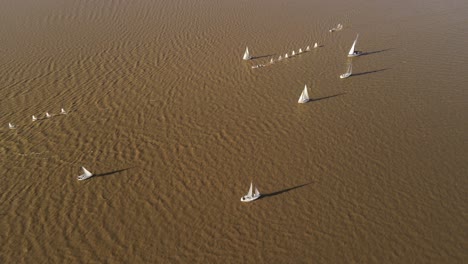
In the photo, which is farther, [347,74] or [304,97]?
[347,74]

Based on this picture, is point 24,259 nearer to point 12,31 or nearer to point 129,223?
point 129,223

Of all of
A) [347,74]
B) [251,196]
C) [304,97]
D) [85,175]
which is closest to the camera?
[251,196]

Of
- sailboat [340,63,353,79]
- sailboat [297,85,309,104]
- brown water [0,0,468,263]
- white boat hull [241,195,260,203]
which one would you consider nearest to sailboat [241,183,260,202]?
white boat hull [241,195,260,203]

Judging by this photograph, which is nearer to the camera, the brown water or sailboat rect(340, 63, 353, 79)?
the brown water

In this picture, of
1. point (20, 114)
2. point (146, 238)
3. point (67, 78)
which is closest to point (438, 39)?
point (146, 238)

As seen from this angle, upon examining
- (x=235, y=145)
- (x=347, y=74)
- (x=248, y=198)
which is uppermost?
(x=347, y=74)

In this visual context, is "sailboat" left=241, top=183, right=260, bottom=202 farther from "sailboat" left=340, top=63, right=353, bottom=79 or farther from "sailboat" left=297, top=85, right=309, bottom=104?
"sailboat" left=340, top=63, right=353, bottom=79

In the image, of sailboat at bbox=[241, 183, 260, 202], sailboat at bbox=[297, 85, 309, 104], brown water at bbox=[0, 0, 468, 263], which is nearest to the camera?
brown water at bbox=[0, 0, 468, 263]

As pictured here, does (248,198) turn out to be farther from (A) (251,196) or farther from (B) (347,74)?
(B) (347,74)

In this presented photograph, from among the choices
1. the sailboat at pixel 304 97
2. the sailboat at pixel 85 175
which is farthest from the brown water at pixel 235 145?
the sailboat at pixel 304 97

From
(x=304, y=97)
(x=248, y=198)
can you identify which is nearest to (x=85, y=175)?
(x=248, y=198)
